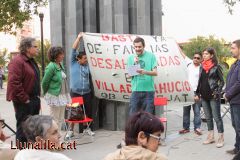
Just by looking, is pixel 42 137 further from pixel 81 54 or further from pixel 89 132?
pixel 89 132

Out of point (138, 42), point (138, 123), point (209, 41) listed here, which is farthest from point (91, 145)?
point (209, 41)

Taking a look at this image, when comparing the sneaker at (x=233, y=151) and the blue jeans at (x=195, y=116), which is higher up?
the blue jeans at (x=195, y=116)

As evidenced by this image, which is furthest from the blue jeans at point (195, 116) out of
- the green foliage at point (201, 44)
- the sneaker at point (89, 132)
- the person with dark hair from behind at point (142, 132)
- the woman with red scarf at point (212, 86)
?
the green foliage at point (201, 44)

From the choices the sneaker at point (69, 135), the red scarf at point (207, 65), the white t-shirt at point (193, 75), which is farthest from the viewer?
the white t-shirt at point (193, 75)

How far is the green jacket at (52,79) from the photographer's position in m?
7.16

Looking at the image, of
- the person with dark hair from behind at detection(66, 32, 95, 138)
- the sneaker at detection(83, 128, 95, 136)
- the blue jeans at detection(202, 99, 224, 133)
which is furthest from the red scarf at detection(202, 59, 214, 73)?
the sneaker at detection(83, 128, 95, 136)

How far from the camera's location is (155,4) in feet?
30.4

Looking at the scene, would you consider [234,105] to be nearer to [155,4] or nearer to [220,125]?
[220,125]

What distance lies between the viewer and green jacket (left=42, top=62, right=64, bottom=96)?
7.16 meters

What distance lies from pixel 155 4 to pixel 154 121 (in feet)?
21.7

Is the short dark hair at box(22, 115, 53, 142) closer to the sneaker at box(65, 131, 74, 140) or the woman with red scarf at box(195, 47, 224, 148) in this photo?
the woman with red scarf at box(195, 47, 224, 148)

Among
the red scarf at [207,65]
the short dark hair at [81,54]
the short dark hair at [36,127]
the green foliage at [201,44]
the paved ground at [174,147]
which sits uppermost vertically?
the green foliage at [201,44]

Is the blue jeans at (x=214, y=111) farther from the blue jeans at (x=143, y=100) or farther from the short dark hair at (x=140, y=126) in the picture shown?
the short dark hair at (x=140, y=126)

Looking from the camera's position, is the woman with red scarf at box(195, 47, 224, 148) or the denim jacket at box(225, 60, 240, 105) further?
the woman with red scarf at box(195, 47, 224, 148)
